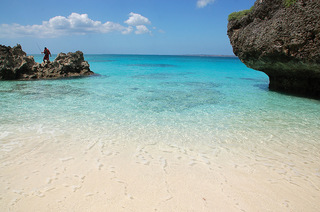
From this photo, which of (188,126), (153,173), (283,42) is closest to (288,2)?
(283,42)

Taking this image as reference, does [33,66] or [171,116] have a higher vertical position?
[33,66]

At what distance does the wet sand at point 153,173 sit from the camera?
2.94 m

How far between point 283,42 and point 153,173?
9.16 metres

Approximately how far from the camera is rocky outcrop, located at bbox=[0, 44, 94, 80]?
1592cm

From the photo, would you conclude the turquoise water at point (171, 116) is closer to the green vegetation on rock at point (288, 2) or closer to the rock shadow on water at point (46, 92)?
the rock shadow on water at point (46, 92)

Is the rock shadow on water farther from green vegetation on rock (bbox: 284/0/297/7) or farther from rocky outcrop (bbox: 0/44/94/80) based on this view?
green vegetation on rock (bbox: 284/0/297/7)

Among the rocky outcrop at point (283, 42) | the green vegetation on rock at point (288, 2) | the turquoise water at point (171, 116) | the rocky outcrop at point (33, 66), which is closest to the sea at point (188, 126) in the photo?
the turquoise water at point (171, 116)

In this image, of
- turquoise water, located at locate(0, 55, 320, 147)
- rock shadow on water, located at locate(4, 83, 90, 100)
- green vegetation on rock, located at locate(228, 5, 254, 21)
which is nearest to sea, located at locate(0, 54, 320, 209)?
turquoise water, located at locate(0, 55, 320, 147)

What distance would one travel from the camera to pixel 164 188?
329 centimetres

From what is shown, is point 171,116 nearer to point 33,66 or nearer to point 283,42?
point 283,42

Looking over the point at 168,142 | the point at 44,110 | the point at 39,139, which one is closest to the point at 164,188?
the point at 168,142

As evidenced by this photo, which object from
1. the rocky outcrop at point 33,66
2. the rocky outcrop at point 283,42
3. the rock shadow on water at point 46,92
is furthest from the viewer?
the rocky outcrop at point 33,66

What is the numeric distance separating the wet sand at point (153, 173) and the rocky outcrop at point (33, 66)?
13.4m

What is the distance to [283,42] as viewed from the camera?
9.66m
